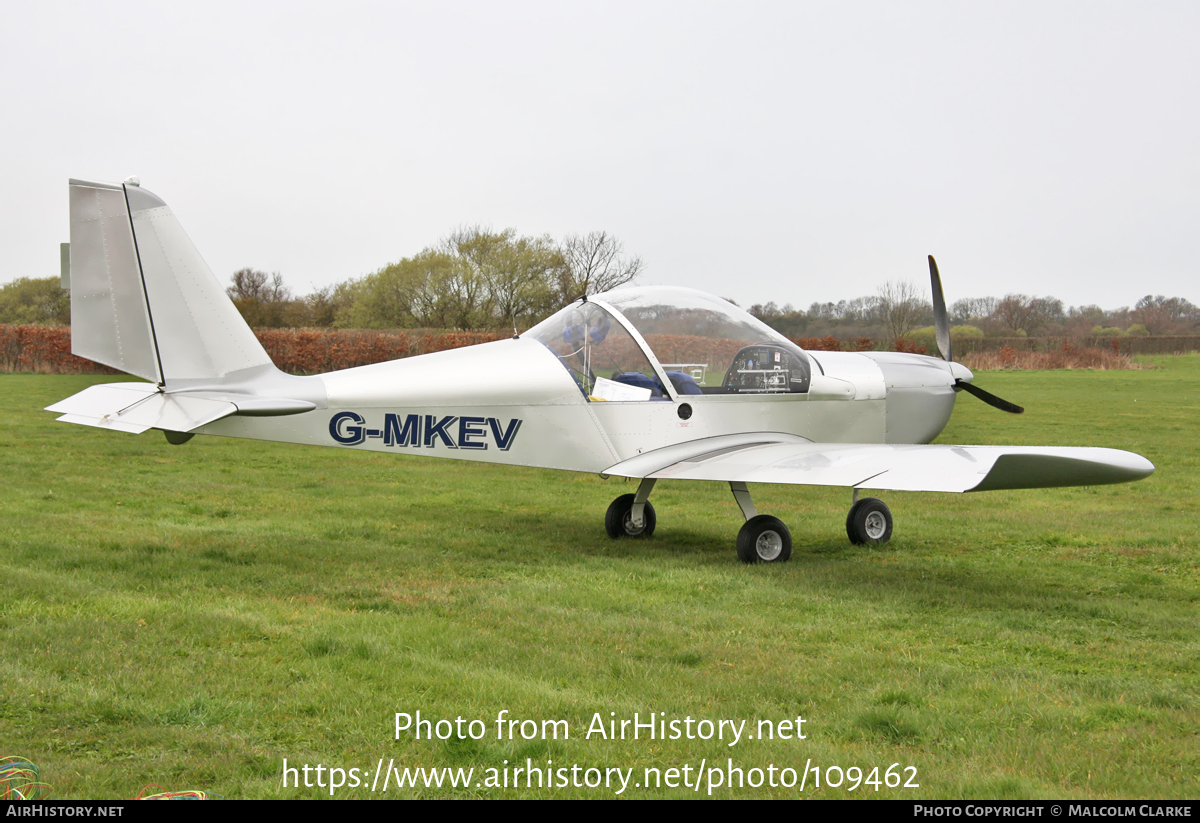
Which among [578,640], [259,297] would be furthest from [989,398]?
[259,297]

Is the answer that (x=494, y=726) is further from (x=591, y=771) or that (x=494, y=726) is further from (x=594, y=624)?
(x=594, y=624)

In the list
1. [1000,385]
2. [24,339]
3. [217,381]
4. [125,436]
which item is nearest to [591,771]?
[217,381]

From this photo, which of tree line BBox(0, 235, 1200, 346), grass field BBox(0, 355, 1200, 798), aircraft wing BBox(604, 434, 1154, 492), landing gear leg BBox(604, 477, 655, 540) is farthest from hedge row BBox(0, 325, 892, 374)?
aircraft wing BBox(604, 434, 1154, 492)

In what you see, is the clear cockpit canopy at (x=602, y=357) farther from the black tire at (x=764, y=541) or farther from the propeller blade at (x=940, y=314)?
the propeller blade at (x=940, y=314)

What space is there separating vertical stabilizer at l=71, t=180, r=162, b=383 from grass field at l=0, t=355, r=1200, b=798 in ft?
5.03

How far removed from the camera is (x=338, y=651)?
4.85 m

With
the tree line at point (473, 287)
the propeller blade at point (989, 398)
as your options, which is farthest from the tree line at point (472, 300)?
the propeller blade at point (989, 398)

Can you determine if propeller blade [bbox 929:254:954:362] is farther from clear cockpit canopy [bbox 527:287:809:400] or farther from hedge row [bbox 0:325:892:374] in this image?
hedge row [bbox 0:325:892:374]

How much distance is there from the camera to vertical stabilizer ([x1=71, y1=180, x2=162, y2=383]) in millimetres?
6465

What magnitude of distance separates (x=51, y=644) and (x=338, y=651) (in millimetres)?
1425

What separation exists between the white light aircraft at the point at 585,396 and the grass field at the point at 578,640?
834mm

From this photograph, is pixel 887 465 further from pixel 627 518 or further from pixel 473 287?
pixel 473 287

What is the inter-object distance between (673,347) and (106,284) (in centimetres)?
430

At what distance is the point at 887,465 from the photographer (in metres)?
6.75
